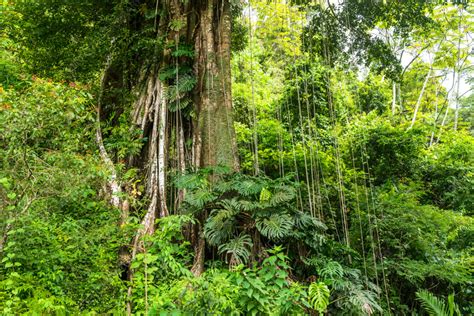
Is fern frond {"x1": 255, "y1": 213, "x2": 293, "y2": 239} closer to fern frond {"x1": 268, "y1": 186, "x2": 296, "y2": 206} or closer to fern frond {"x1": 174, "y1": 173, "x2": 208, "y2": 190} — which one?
fern frond {"x1": 268, "y1": 186, "x2": 296, "y2": 206}

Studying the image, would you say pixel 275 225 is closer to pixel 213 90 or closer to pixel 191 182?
pixel 191 182

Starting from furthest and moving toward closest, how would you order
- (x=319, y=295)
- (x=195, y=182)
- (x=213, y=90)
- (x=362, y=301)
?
(x=213, y=90) < (x=195, y=182) < (x=362, y=301) < (x=319, y=295)

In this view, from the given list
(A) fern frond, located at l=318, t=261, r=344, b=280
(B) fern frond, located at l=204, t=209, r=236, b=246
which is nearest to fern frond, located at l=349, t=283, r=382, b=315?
(A) fern frond, located at l=318, t=261, r=344, b=280

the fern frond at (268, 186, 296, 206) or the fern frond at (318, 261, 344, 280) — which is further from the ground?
the fern frond at (268, 186, 296, 206)

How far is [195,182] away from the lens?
2994 millimetres

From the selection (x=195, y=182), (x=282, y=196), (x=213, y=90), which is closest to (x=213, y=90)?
(x=213, y=90)

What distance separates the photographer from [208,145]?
3477mm

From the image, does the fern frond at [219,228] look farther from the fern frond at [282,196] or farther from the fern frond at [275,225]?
the fern frond at [282,196]

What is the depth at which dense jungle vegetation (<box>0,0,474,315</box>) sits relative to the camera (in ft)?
6.97

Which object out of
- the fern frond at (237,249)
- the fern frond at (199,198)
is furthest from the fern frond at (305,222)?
the fern frond at (199,198)

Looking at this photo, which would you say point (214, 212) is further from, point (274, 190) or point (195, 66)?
point (195, 66)

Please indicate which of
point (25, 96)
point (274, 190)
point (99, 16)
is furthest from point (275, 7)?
point (25, 96)

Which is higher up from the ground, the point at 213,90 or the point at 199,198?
the point at 213,90

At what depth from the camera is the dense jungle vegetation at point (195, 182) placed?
2.12 m
